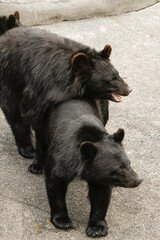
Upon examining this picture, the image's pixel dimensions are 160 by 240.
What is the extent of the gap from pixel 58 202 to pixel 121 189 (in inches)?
50.4

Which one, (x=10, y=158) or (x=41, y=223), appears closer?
(x=41, y=223)

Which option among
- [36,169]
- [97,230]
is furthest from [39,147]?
[97,230]

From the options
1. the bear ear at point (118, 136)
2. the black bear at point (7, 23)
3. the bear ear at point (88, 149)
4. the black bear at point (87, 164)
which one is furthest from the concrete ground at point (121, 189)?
the black bear at point (7, 23)

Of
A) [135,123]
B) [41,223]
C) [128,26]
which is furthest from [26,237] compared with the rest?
[128,26]

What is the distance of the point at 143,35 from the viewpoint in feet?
36.1

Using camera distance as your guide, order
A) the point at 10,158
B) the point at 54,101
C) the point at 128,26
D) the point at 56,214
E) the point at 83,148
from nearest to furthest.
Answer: the point at 83,148, the point at 56,214, the point at 54,101, the point at 10,158, the point at 128,26

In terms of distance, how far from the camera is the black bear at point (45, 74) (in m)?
6.15

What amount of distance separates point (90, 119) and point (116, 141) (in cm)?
42

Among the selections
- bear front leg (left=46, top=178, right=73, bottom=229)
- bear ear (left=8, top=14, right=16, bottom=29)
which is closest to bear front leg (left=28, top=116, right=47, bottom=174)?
bear front leg (left=46, top=178, right=73, bottom=229)

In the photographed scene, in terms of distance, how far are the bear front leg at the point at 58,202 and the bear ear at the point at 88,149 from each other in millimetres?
453

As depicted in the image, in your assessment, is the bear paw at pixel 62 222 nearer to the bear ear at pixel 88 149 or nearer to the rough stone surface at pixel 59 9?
the bear ear at pixel 88 149

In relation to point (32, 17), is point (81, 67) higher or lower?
higher

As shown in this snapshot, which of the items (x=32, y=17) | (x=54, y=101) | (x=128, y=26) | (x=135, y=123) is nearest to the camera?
(x=54, y=101)

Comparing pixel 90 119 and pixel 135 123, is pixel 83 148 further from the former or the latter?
pixel 135 123
